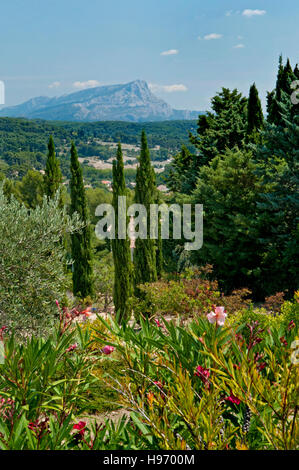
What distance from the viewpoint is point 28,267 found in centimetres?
605

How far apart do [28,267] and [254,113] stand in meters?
15.2

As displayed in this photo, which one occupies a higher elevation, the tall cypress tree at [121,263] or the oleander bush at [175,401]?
the oleander bush at [175,401]

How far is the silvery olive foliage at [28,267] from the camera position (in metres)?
5.88

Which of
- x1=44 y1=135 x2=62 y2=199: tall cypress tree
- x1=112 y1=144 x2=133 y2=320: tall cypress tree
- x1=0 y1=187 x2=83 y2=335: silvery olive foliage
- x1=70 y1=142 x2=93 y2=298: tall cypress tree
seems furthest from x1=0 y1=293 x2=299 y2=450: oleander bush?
x1=70 y1=142 x2=93 y2=298: tall cypress tree

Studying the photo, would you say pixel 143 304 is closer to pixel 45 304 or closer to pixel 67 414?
pixel 45 304

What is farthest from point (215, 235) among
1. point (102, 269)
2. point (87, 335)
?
point (87, 335)

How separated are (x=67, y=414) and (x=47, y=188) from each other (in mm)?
15510

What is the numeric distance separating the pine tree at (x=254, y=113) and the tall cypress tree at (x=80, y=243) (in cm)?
849

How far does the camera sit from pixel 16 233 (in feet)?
19.7

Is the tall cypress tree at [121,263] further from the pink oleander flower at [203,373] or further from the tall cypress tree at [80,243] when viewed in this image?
the pink oleander flower at [203,373]

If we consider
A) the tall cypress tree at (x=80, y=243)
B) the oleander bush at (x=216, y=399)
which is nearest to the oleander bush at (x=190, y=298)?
the tall cypress tree at (x=80, y=243)

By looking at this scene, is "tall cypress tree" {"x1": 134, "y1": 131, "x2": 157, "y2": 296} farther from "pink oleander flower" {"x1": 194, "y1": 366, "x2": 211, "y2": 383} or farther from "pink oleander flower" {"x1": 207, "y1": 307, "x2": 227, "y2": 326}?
"pink oleander flower" {"x1": 194, "y1": 366, "x2": 211, "y2": 383}

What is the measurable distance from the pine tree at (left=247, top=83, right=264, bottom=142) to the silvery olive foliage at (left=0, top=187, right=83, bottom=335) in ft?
43.6

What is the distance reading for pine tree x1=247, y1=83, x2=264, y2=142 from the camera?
57.2 ft
